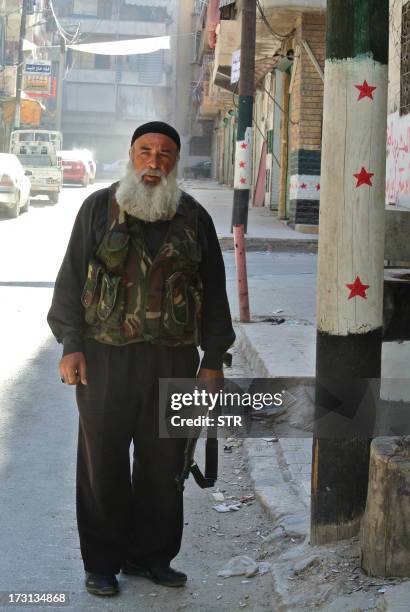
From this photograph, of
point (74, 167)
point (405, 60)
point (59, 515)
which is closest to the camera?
point (59, 515)

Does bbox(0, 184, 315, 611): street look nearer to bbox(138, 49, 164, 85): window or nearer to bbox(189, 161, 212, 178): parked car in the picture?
bbox(189, 161, 212, 178): parked car

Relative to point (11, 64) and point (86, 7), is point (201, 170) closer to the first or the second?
point (11, 64)

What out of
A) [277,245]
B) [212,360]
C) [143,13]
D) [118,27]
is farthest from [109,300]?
[143,13]

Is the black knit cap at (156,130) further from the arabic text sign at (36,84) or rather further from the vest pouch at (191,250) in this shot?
the arabic text sign at (36,84)

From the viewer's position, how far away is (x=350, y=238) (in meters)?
3.93

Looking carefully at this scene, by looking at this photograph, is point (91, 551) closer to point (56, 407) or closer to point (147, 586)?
point (147, 586)

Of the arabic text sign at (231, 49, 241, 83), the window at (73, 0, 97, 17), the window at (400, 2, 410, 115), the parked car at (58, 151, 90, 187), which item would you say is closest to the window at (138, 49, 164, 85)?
the window at (73, 0, 97, 17)

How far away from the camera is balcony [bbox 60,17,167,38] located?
230ft

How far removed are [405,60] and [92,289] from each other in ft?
22.7

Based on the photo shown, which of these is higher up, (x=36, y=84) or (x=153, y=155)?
(x=36, y=84)

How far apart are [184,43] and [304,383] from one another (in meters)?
64.4

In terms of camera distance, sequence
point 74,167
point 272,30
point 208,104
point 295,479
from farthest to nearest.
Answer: point 208,104, point 74,167, point 272,30, point 295,479

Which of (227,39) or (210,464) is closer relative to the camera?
(210,464)

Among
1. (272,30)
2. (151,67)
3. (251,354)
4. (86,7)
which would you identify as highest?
(86,7)
